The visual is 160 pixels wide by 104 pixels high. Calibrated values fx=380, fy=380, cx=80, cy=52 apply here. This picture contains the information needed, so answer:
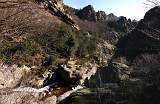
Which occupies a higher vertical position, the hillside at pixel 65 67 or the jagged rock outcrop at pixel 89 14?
the jagged rock outcrop at pixel 89 14

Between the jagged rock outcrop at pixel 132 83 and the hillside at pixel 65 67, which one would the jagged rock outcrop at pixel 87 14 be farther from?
the jagged rock outcrop at pixel 132 83

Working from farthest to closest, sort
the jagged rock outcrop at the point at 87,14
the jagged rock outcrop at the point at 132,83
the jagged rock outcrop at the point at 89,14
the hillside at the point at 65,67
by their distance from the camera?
the jagged rock outcrop at the point at 89,14
the jagged rock outcrop at the point at 87,14
the jagged rock outcrop at the point at 132,83
the hillside at the point at 65,67

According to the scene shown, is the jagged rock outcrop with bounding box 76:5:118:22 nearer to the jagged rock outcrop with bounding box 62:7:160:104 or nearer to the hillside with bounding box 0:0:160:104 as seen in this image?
the hillside with bounding box 0:0:160:104

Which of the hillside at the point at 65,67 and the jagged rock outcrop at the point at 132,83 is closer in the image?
the hillside at the point at 65,67

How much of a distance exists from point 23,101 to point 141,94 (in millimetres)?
22540

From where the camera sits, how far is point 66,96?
123 feet

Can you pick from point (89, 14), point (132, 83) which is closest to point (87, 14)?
point (89, 14)

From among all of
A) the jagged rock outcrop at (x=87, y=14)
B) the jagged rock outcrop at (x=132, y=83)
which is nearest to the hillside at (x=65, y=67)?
the jagged rock outcrop at (x=132, y=83)

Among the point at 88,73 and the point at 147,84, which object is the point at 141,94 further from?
the point at 88,73

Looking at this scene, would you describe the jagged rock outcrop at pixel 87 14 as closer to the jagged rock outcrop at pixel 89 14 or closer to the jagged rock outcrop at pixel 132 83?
the jagged rock outcrop at pixel 89 14

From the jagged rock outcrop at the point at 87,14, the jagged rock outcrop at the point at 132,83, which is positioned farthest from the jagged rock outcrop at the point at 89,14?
the jagged rock outcrop at the point at 132,83

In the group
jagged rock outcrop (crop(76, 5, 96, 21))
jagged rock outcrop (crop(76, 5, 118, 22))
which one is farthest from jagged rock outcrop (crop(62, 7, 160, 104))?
jagged rock outcrop (crop(76, 5, 118, 22))

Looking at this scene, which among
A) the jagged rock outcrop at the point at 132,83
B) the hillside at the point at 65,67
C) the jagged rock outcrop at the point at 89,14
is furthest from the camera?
the jagged rock outcrop at the point at 89,14

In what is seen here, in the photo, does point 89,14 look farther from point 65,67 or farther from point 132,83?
point 132,83
